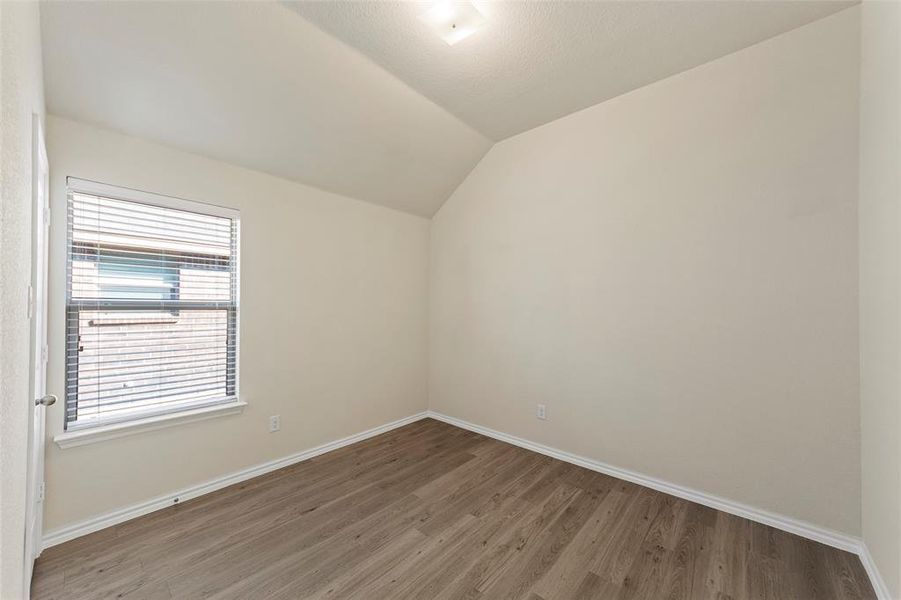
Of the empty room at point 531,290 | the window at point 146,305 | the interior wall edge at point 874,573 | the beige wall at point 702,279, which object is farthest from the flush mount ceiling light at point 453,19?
the interior wall edge at point 874,573

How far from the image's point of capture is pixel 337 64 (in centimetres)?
229

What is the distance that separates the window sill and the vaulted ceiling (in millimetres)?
1767

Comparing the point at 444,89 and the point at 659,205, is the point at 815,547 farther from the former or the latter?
the point at 444,89

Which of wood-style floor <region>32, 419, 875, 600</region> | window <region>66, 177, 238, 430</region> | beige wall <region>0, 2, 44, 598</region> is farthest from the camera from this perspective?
window <region>66, 177, 238, 430</region>

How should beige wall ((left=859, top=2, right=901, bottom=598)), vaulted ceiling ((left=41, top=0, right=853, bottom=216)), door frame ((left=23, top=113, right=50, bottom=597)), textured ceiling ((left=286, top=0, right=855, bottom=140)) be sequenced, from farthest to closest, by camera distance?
1. textured ceiling ((left=286, top=0, right=855, bottom=140))
2. vaulted ceiling ((left=41, top=0, right=853, bottom=216))
3. beige wall ((left=859, top=2, right=901, bottom=598))
4. door frame ((left=23, top=113, right=50, bottom=597))

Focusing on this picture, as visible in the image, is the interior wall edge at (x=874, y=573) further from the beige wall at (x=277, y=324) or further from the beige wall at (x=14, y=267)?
the beige wall at (x=277, y=324)

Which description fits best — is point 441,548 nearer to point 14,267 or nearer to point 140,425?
point 140,425

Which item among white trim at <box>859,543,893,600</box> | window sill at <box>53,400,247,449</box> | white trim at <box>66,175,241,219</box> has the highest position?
white trim at <box>66,175,241,219</box>

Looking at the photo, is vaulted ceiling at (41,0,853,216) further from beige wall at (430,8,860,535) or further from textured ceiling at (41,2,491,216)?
beige wall at (430,8,860,535)

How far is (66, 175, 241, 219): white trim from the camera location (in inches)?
81.7

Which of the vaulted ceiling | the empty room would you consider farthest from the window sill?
the vaulted ceiling

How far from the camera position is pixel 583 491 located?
2617 millimetres

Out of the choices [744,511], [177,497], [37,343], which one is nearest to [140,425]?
[177,497]

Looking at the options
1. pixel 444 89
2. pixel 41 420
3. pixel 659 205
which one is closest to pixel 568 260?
pixel 659 205
